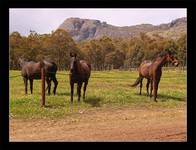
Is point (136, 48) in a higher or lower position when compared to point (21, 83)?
higher

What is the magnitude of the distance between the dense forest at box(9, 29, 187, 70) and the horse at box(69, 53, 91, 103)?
0.13m

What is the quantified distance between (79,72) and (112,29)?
1.62 meters

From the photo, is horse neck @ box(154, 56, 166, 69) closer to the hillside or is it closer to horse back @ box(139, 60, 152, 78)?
horse back @ box(139, 60, 152, 78)

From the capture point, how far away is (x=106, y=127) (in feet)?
31.6

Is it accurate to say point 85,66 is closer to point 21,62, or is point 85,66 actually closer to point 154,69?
point 21,62

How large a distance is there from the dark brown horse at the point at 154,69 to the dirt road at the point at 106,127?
95 centimetres

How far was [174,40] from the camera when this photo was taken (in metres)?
10.5

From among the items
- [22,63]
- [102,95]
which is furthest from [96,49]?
[22,63]
